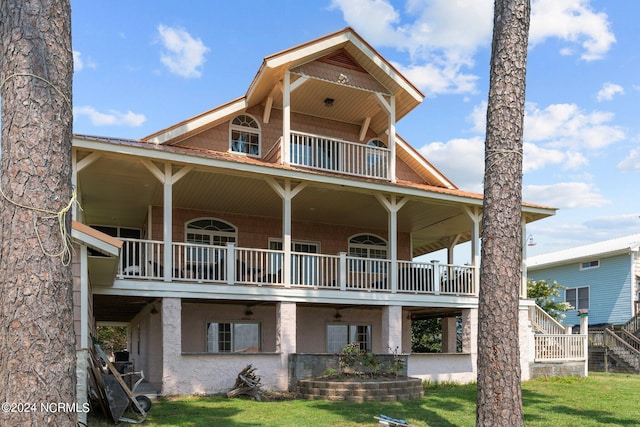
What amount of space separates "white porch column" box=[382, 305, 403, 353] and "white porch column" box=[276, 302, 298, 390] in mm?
2563

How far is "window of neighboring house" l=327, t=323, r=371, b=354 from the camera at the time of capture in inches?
714

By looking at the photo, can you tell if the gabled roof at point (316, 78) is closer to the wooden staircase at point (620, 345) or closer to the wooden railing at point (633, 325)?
the wooden staircase at point (620, 345)

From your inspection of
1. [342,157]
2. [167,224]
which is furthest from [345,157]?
[167,224]

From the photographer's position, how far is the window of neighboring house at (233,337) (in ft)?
54.1

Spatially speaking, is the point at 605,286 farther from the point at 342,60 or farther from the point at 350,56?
the point at 342,60

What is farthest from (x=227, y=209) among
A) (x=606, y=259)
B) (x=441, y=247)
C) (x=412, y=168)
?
(x=606, y=259)

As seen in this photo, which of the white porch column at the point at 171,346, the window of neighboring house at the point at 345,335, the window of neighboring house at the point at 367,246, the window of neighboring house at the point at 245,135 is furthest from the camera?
the window of neighboring house at the point at 367,246

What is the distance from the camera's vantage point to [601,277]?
1064 inches

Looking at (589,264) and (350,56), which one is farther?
(589,264)

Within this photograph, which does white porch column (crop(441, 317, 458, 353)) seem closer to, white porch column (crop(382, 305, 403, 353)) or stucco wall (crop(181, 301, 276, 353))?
white porch column (crop(382, 305, 403, 353))

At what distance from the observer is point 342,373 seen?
12984mm

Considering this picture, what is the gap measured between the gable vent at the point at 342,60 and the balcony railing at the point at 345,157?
209 centimetres

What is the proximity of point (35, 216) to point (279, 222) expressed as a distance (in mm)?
14387

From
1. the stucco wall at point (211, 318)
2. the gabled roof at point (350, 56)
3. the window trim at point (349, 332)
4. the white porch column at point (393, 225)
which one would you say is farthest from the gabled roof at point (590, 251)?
the stucco wall at point (211, 318)
